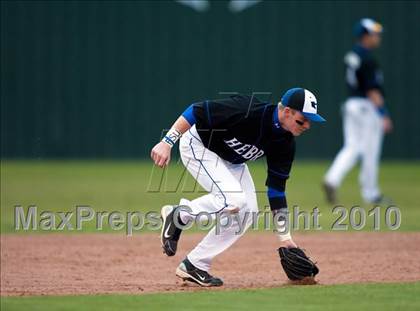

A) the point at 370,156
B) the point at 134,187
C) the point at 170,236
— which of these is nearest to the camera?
the point at 170,236

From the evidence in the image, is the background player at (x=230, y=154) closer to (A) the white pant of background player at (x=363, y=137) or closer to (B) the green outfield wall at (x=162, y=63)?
(A) the white pant of background player at (x=363, y=137)

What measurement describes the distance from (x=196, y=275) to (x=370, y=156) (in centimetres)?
697

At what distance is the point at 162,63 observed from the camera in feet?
61.1

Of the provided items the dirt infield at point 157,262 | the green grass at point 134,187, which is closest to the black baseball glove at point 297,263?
the dirt infield at point 157,262

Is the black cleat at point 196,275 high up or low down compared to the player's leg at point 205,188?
down

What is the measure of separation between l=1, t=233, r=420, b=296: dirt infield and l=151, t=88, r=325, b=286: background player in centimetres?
41

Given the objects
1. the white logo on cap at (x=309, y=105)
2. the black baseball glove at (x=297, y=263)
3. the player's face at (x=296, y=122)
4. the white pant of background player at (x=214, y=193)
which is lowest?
the black baseball glove at (x=297, y=263)

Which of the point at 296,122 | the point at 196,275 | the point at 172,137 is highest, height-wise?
the point at 296,122

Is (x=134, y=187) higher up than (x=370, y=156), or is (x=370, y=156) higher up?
(x=370, y=156)

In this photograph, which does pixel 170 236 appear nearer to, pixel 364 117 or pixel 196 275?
pixel 196 275

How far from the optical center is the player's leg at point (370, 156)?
13.5 metres

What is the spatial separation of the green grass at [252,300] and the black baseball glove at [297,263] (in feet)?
0.56

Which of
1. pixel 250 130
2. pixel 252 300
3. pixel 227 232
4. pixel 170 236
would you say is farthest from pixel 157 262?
pixel 252 300

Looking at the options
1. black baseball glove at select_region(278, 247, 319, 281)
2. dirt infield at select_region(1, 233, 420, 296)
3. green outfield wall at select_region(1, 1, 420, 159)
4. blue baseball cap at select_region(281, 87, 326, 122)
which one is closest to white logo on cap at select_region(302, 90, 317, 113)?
blue baseball cap at select_region(281, 87, 326, 122)
